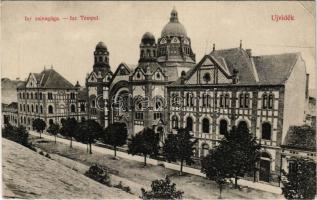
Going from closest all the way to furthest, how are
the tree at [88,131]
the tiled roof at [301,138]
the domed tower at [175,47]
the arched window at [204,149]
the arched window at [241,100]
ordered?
1. the domed tower at [175,47]
2. the tiled roof at [301,138]
3. the arched window at [241,100]
4. the arched window at [204,149]
5. the tree at [88,131]

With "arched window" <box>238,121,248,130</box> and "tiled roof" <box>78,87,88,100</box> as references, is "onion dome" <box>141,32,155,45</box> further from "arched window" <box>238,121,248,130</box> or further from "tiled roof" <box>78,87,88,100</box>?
"arched window" <box>238,121,248,130</box>

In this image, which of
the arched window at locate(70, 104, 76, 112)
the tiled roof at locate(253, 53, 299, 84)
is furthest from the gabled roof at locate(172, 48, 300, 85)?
the arched window at locate(70, 104, 76, 112)

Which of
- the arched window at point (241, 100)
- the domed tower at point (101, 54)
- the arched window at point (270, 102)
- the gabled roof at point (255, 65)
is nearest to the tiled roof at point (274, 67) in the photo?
the gabled roof at point (255, 65)

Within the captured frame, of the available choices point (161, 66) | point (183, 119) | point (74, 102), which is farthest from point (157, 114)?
point (74, 102)

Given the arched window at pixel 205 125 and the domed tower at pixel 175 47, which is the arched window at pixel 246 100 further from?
the domed tower at pixel 175 47

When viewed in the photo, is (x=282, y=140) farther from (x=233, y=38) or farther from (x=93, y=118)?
(x=93, y=118)

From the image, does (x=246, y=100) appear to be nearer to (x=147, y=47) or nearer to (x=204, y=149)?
(x=204, y=149)
